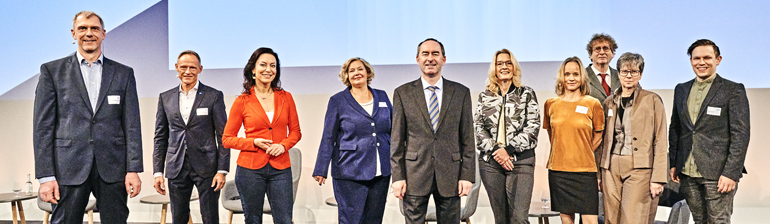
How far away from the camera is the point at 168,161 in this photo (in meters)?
3.37

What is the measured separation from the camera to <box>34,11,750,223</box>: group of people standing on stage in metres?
2.54

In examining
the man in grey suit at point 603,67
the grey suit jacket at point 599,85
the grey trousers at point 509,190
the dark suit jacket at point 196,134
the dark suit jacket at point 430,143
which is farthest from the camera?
the man in grey suit at point 603,67

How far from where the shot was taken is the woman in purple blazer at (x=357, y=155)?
9.82 ft

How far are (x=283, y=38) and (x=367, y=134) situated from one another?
2.30 meters

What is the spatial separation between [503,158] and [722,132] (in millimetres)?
1270

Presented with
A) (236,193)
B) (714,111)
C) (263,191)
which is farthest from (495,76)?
(236,193)

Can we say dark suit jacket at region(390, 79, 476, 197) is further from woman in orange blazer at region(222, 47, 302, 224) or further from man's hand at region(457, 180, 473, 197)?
woman in orange blazer at region(222, 47, 302, 224)

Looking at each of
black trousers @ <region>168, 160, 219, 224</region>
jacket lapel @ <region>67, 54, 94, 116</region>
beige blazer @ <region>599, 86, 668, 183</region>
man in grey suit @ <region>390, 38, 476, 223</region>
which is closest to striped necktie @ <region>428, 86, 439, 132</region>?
man in grey suit @ <region>390, 38, 476, 223</region>

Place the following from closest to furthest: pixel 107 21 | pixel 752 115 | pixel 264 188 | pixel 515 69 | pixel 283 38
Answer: pixel 264 188, pixel 515 69, pixel 752 115, pixel 283 38, pixel 107 21

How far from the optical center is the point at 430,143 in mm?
2717

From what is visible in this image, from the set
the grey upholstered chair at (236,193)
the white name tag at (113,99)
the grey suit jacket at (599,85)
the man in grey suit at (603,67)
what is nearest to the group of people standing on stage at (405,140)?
the white name tag at (113,99)

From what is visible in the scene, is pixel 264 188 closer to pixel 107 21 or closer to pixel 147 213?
pixel 147 213

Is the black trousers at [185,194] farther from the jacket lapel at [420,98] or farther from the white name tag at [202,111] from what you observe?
the jacket lapel at [420,98]

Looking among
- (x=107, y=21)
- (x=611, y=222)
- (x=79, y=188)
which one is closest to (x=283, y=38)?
(x=107, y=21)
